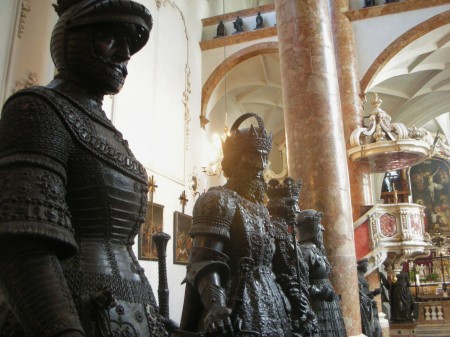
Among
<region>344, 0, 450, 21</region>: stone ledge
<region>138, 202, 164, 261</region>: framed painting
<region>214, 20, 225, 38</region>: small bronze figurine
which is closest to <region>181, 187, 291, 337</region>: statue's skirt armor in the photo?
<region>138, 202, 164, 261</region>: framed painting

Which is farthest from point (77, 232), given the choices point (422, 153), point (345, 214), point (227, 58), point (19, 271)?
point (227, 58)

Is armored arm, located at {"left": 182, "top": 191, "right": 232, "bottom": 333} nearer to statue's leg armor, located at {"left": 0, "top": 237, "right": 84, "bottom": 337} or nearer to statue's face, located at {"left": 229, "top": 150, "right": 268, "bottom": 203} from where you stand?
statue's face, located at {"left": 229, "top": 150, "right": 268, "bottom": 203}

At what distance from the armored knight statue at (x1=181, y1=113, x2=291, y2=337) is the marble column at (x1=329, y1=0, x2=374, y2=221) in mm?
7647

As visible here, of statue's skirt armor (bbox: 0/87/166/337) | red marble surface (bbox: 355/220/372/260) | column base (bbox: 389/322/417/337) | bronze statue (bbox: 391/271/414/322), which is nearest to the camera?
statue's skirt armor (bbox: 0/87/166/337)

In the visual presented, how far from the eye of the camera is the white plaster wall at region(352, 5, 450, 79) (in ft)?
41.2

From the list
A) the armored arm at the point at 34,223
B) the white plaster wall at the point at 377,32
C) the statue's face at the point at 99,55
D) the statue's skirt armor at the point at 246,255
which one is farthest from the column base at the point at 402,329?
the armored arm at the point at 34,223

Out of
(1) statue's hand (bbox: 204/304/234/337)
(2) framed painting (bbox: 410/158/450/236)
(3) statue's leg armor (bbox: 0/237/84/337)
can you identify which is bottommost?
(1) statue's hand (bbox: 204/304/234/337)

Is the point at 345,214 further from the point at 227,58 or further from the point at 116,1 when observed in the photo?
the point at 227,58

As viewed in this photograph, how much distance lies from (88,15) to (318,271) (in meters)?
3.14

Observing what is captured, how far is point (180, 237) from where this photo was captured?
37.2 ft

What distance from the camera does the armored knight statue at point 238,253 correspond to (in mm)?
2582

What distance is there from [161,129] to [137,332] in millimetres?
9849

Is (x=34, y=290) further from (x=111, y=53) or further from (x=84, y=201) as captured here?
(x=111, y=53)

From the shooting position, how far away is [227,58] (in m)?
14.1
